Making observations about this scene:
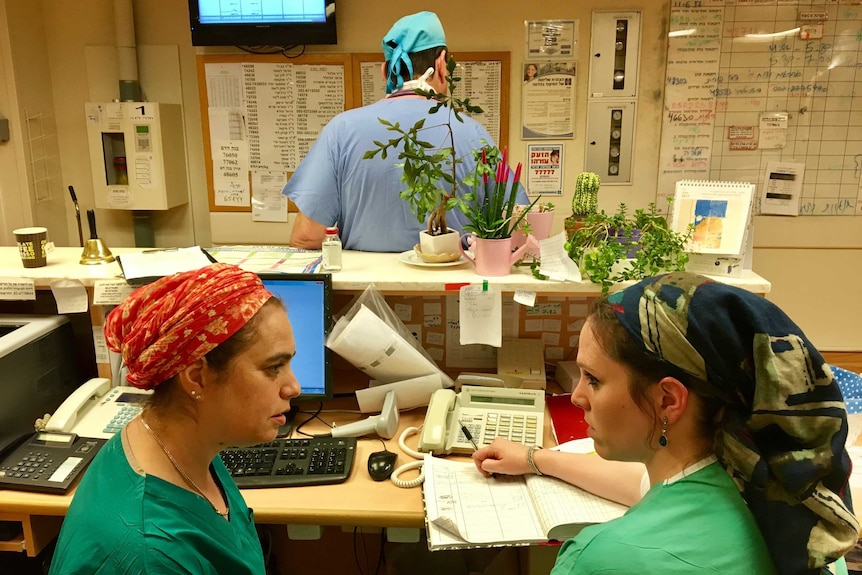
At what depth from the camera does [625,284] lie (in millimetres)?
1750

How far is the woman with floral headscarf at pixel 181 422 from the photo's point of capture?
3.08 feet

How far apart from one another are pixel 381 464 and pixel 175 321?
28.8 inches

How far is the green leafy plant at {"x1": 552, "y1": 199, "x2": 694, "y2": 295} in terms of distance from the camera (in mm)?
1657

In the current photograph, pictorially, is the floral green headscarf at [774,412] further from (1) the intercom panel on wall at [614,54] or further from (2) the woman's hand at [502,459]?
(1) the intercom panel on wall at [614,54]

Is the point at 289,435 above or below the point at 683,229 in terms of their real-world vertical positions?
below

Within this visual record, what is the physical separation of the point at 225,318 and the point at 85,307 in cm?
98

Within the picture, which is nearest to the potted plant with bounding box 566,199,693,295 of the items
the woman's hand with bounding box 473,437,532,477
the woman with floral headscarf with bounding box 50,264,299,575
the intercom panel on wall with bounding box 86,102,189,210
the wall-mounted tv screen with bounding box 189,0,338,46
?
the woman's hand with bounding box 473,437,532,477

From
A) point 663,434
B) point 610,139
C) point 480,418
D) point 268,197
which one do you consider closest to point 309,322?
point 480,418

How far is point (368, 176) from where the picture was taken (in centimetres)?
232

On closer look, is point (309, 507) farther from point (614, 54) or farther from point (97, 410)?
point (614, 54)

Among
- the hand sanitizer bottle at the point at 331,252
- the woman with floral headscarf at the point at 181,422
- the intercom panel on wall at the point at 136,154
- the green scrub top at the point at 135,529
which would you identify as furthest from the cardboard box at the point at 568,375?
the intercom panel on wall at the point at 136,154

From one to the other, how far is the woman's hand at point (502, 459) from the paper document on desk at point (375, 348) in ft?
1.22

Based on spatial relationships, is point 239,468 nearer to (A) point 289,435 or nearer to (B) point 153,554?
(A) point 289,435

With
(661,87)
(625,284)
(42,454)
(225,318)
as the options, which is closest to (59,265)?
(42,454)
